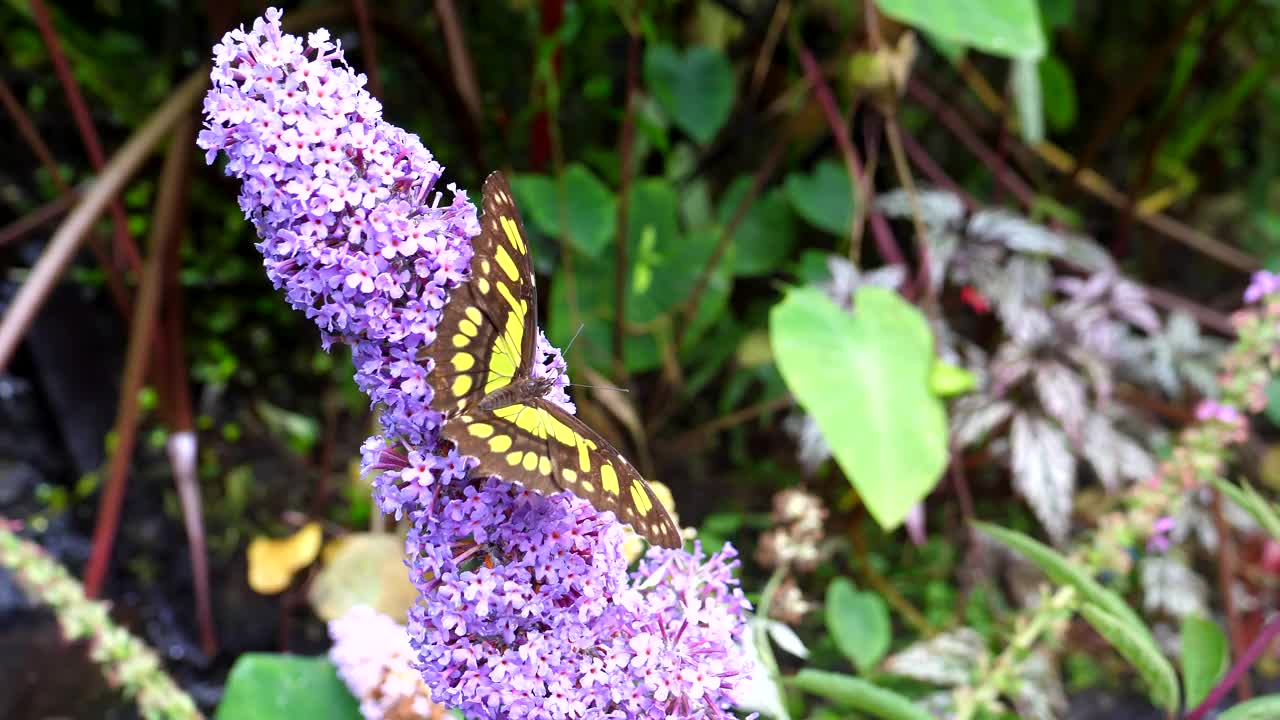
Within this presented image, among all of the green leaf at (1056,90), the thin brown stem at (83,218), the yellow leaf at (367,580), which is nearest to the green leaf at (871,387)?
the yellow leaf at (367,580)

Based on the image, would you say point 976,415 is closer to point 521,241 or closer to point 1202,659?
point 1202,659

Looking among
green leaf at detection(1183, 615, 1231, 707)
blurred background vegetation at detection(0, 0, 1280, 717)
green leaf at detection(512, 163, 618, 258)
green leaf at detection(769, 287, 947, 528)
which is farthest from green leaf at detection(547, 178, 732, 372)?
green leaf at detection(1183, 615, 1231, 707)

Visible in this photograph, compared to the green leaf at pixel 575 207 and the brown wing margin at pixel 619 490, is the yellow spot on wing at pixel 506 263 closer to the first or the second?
the brown wing margin at pixel 619 490

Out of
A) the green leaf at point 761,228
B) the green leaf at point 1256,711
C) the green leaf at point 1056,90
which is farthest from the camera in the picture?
the green leaf at point 1056,90

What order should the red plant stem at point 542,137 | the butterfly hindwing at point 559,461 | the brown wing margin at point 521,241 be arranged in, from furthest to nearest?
the red plant stem at point 542,137, the brown wing margin at point 521,241, the butterfly hindwing at point 559,461

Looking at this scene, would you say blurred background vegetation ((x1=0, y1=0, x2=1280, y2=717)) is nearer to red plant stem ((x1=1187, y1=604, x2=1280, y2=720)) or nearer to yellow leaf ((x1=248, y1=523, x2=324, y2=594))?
yellow leaf ((x1=248, y1=523, x2=324, y2=594))

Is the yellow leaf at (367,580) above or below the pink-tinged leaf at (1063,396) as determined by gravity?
above

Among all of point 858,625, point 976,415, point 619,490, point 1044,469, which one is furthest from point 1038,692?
point 619,490

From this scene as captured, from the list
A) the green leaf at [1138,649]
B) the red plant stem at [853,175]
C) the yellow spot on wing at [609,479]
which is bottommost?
the green leaf at [1138,649]
